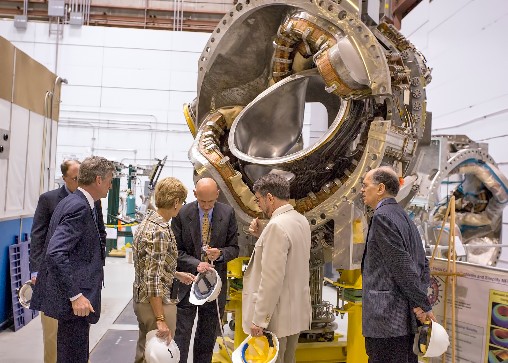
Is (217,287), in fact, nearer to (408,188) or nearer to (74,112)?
(408,188)

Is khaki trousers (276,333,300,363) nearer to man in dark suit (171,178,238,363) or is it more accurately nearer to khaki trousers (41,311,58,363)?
man in dark suit (171,178,238,363)

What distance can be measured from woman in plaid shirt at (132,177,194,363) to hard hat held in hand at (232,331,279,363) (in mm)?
359

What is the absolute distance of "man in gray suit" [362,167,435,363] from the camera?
2.43 meters

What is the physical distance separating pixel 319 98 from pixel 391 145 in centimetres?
125

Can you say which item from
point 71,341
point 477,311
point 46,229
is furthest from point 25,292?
point 477,311

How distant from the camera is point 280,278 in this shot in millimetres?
2520

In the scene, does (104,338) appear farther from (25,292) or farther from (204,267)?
(204,267)

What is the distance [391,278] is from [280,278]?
0.52 metres

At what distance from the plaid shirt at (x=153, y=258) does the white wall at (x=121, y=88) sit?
8135 mm

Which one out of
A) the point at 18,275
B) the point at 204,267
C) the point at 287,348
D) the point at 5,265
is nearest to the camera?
the point at 287,348

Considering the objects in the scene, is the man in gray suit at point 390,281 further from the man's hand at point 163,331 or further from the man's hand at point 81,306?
the man's hand at point 81,306

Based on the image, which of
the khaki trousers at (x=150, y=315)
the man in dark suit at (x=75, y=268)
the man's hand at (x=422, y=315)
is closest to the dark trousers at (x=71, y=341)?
Answer: the man in dark suit at (x=75, y=268)

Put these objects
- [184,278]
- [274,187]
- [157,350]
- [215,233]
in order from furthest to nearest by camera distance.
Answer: [215,233] < [184,278] < [274,187] < [157,350]

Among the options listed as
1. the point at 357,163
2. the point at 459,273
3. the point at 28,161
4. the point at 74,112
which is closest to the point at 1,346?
the point at 28,161
